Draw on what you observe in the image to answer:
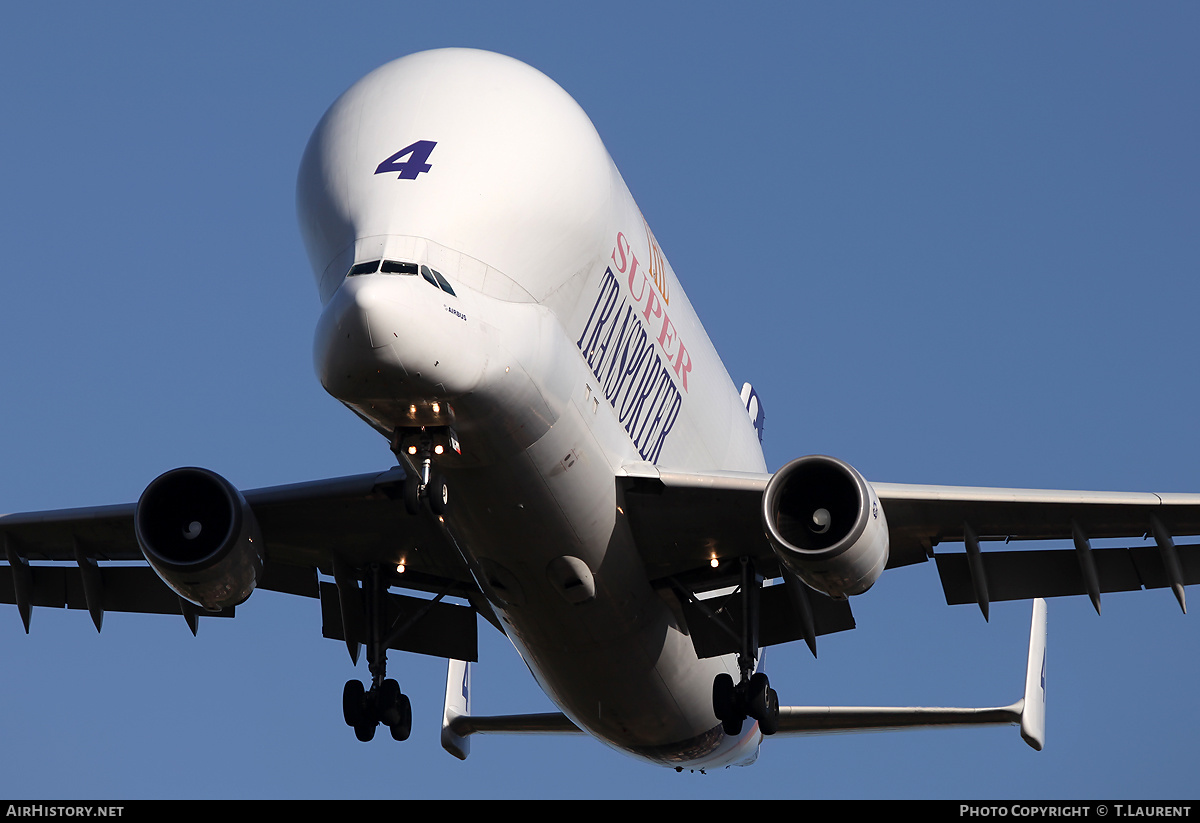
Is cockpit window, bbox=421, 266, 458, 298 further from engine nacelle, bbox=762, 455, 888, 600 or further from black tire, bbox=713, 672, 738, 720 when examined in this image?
black tire, bbox=713, 672, 738, 720

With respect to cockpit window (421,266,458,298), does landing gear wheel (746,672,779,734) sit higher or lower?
lower

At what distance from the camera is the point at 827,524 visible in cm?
1969

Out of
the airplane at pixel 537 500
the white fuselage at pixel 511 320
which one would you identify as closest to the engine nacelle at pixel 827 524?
the airplane at pixel 537 500

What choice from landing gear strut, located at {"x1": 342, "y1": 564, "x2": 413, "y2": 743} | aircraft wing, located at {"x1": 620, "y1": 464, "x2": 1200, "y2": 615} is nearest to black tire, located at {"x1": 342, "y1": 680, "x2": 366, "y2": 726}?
landing gear strut, located at {"x1": 342, "y1": 564, "x2": 413, "y2": 743}

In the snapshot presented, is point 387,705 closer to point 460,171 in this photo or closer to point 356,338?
point 356,338

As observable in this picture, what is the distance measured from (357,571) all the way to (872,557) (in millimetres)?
7797

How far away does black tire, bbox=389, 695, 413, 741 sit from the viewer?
23116mm

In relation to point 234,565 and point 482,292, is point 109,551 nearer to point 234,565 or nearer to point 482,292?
point 234,565

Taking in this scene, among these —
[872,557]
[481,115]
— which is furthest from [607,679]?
[481,115]

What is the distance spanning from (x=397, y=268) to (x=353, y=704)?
27.5 ft

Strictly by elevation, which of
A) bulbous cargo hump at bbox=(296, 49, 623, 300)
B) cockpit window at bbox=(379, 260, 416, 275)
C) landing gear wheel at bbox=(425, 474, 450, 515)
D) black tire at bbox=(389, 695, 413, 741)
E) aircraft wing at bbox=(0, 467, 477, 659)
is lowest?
black tire at bbox=(389, 695, 413, 741)

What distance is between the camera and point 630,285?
20.3 m

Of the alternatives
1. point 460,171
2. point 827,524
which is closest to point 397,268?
point 460,171

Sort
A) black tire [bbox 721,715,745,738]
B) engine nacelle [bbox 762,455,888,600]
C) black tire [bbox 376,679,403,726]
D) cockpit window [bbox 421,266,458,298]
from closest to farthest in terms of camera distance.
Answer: cockpit window [bbox 421,266,458,298] → engine nacelle [bbox 762,455,888,600] → black tire [bbox 721,715,745,738] → black tire [bbox 376,679,403,726]
